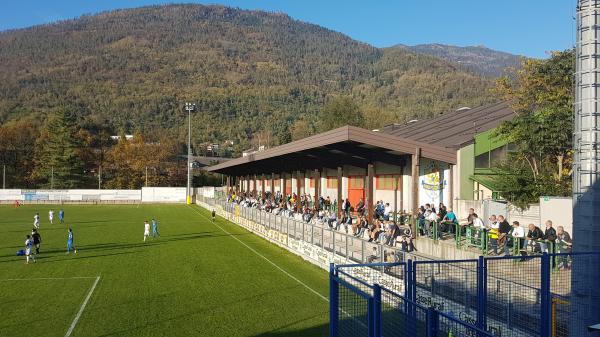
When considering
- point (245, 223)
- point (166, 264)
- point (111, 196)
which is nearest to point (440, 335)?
point (166, 264)

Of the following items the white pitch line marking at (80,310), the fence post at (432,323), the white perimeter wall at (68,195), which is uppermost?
the fence post at (432,323)

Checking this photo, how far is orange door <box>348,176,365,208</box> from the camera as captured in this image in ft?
122

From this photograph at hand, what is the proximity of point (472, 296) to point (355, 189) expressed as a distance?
27.9 meters

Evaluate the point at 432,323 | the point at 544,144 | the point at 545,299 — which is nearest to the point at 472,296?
the point at 545,299

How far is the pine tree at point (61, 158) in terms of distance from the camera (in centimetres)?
8981

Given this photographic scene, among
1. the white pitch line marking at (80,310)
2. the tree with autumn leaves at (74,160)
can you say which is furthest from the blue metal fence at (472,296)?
the tree with autumn leaves at (74,160)

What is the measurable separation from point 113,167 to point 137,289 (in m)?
85.2

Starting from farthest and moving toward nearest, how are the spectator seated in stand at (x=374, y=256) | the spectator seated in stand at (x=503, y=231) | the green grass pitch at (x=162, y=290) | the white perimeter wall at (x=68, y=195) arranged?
the white perimeter wall at (x=68, y=195) → the spectator seated in stand at (x=374, y=256) → the spectator seated in stand at (x=503, y=231) → the green grass pitch at (x=162, y=290)

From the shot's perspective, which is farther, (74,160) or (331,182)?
(74,160)

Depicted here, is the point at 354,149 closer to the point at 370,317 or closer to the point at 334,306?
the point at 334,306

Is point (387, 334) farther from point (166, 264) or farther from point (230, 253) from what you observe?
point (230, 253)

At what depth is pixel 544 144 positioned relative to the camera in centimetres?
2238

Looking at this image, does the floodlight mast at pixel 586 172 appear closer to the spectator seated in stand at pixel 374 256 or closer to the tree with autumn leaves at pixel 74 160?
the spectator seated in stand at pixel 374 256

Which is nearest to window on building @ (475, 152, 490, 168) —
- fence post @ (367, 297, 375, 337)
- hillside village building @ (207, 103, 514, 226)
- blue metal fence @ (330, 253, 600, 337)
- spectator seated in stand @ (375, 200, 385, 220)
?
hillside village building @ (207, 103, 514, 226)
